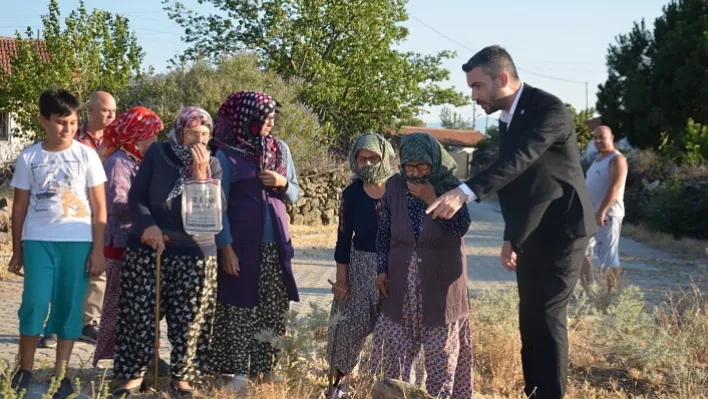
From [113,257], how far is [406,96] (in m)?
23.8

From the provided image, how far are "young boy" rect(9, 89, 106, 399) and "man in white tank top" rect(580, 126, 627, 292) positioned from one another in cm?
538

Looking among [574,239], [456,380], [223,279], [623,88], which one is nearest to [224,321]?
[223,279]

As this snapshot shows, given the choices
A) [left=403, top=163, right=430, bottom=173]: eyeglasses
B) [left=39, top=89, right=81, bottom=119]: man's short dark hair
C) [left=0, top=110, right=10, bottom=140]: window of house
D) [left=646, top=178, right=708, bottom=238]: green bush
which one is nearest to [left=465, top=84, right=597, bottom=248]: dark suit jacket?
[left=403, top=163, right=430, bottom=173]: eyeglasses

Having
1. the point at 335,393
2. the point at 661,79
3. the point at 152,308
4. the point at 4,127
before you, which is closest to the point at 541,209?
the point at 335,393

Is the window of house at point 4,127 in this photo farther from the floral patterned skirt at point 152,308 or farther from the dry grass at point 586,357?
the floral patterned skirt at point 152,308

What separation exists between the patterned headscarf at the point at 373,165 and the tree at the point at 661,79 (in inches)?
858

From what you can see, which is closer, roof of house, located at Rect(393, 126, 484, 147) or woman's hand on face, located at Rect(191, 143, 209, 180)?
woman's hand on face, located at Rect(191, 143, 209, 180)

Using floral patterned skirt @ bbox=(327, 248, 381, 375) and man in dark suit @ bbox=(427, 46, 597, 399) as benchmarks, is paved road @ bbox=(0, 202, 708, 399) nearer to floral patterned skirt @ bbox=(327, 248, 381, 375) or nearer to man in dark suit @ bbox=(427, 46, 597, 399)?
floral patterned skirt @ bbox=(327, 248, 381, 375)

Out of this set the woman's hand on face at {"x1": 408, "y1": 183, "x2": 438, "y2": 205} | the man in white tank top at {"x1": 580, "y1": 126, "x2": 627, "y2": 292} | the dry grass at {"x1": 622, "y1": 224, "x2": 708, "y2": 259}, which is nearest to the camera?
the woman's hand on face at {"x1": 408, "y1": 183, "x2": 438, "y2": 205}

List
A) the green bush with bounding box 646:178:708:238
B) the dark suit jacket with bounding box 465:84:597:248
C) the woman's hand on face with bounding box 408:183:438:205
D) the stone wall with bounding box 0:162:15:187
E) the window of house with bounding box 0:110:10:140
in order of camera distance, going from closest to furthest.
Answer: the dark suit jacket with bounding box 465:84:597:248
the woman's hand on face with bounding box 408:183:438:205
the green bush with bounding box 646:178:708:238
the stone wall with bounding box 0:162:15:187
the window of house with bounding box 0:110:10:140

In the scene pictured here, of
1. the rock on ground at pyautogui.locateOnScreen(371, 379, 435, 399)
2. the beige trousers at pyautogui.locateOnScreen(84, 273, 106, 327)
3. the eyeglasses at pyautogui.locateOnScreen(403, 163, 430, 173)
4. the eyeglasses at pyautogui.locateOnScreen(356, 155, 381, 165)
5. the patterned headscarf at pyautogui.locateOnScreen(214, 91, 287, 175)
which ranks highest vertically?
the patterned headscarf at pyautogui.locateOnScreen(214, 91, 287, 175)

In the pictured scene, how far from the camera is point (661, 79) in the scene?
27.5 meters

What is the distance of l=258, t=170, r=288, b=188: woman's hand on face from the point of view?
18.1 ft

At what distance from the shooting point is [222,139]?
225 inches
